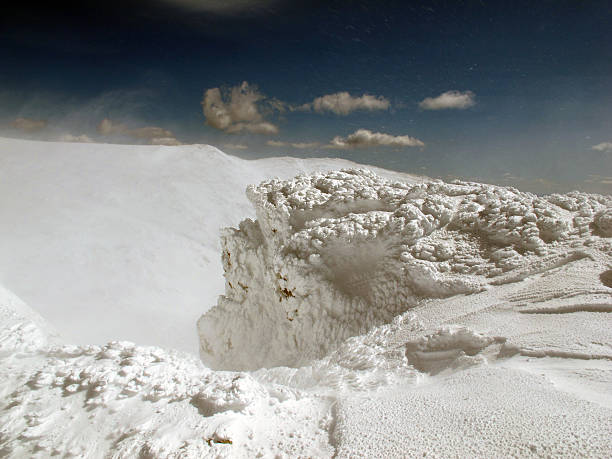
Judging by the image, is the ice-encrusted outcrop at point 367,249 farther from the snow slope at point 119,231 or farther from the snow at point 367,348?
the snow slope at point 119,231

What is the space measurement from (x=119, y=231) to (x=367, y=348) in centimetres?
1275

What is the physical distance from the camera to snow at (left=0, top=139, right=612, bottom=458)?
1614mm

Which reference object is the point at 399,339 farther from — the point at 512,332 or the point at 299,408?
the point at 299,408

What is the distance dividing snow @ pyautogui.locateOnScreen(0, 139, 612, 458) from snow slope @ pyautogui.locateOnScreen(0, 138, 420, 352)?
4.25 m

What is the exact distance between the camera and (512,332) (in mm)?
2363

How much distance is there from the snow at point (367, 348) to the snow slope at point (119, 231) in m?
4.25

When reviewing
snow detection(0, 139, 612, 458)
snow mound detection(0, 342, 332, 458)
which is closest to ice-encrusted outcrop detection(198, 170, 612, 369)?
snow detection(0, 139, 612, 458)

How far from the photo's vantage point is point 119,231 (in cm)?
1295

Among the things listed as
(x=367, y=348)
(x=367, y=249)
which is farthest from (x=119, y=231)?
(x=367, y=348)

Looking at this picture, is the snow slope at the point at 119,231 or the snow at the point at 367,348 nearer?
the snow at the point at 367,348

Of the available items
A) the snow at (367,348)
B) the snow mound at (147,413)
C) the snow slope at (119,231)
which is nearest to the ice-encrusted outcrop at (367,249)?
the snow at (367,348)

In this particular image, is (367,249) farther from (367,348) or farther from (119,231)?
(119,231)

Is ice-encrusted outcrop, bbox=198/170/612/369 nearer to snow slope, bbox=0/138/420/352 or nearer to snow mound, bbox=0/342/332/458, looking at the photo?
snow mound, bbox=0/342/332/458

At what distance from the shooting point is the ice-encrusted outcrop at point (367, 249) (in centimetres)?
336
